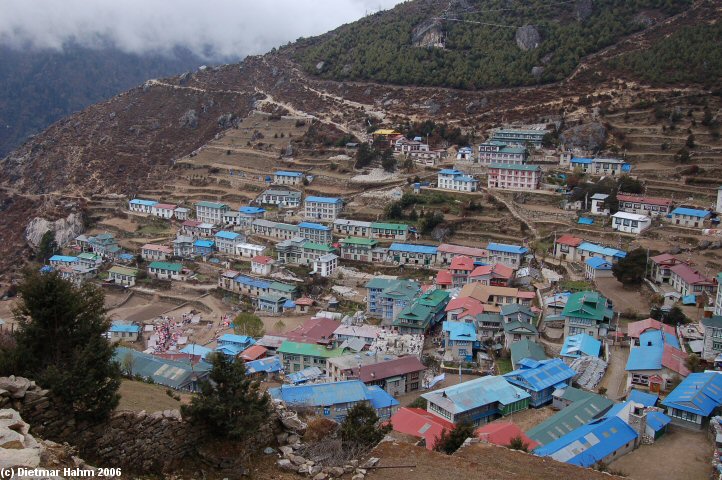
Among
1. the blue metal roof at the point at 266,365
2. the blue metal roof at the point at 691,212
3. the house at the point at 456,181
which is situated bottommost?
the blue metal roof at the point at 266,365

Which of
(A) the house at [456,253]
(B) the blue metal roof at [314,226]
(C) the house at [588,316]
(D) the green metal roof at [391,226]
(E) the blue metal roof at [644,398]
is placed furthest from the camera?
(B) the blue metal roof at [314,226]

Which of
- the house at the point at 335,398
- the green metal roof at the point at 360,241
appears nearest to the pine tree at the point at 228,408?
the house at the point at 335,398

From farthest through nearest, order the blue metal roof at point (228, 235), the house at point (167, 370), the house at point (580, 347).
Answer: the blue metal roof at point (228, 235) → the house at point (580, 347) → the house at point (167, 370)

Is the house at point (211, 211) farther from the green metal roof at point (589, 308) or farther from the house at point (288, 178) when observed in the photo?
the green metal roof at point (589, 308)

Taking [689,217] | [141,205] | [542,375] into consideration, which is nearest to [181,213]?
[141,205]

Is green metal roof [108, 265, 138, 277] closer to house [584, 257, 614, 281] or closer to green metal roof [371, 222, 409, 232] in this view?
green metal roof [371, 222, 409, 232]

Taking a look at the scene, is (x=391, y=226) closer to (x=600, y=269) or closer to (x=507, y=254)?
(x=507, y=254)

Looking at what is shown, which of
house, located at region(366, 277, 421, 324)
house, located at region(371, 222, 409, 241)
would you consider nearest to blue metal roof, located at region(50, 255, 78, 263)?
house, located at region(371, 222, 409, 241)

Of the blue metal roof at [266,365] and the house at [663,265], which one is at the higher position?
the house at [663,265]
